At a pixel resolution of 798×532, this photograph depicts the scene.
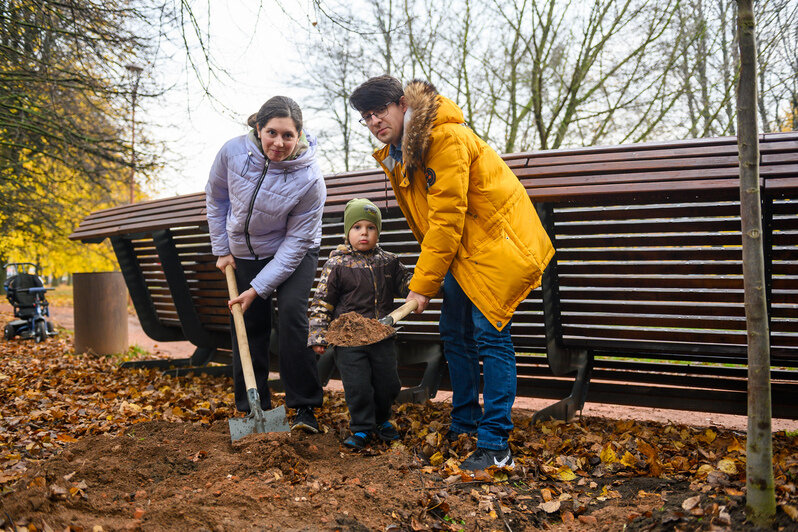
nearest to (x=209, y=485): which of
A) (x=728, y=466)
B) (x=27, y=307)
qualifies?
(x=728, y=466)

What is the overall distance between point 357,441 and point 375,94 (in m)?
1.84

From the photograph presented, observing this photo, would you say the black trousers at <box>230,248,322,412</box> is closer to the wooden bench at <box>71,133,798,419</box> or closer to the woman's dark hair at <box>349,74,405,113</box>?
the wooden bench at <box>71,133,798,419</box>

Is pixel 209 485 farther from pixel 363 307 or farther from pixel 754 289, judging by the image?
pixel 754 289

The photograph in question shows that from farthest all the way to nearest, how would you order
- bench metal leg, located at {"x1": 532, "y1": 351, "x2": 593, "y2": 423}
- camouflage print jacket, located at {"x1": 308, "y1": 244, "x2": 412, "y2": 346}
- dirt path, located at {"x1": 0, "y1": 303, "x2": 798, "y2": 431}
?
1. dirt path, located at {"x1": 0, "y1": 303, "x2": 798, "y2": 431}
2. bench metal leg, located at {"x1": 532, "y1": 351, "x2": 593, "y2": 423}
3. camouflage print jacket, located at {"x1": 308, "y1": 244, "x2": 412, "y2": 346}

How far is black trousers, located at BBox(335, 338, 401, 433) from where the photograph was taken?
3.33m

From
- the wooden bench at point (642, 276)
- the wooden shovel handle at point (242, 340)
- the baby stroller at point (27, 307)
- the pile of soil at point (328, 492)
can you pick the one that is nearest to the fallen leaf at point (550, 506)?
the pile of soil at point (328, 492)

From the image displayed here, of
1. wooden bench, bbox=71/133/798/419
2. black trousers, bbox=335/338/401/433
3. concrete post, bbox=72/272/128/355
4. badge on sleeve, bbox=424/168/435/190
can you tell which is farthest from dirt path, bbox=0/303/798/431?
concrete post, bbox=72/272/128/355

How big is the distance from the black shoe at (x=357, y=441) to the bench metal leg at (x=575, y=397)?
3.75 feet

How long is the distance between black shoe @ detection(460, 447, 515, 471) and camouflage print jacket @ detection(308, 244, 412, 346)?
40.1 inches

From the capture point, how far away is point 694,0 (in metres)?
8.30

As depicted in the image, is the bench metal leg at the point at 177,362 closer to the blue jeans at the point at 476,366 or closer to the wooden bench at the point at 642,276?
the wooden bench at the point at 642,276

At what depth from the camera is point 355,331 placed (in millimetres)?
3199

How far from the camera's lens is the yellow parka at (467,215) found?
2.89 metres

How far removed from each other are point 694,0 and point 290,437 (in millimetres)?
8302
